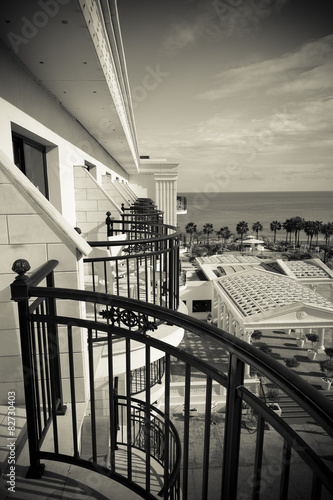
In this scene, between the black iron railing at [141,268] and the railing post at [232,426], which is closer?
the railing post at [232,426]

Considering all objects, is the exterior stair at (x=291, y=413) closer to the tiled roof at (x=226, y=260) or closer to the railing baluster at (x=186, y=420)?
the railing baluster at (x=186, y=420)

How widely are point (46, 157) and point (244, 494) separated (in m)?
9.22

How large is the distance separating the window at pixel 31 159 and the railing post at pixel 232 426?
419 cm

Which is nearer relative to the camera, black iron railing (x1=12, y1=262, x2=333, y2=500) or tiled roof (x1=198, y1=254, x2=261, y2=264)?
black iron railing (x1=12, y1=262, x2=333, y2=500)

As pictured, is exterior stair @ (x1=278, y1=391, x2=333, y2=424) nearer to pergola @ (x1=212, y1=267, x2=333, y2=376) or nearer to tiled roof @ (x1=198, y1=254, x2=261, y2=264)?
pergola @ (x1=212, y1=267, x2=333, y2=376)

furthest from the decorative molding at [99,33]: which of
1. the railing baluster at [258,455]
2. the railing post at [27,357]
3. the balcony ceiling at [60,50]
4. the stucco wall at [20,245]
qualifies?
the railing baluster at [258,455]

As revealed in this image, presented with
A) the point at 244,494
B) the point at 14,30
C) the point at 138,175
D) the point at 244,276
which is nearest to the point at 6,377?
the point at 14,30

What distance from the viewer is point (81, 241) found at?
2.60 m

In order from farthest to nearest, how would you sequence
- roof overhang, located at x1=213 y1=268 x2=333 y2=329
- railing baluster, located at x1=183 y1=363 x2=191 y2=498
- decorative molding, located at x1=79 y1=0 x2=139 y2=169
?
1. roof overhang, located at x1=213 y1=268 x2=333 y2=329
2. decorative molding, located at x1=79 y1=0 x2=139 y2=169
3. railing baluster, located at x1=183 y1=363 x2=191 y2=498

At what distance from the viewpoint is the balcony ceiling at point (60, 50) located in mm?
2600

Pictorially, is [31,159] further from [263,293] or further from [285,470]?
[263,293]

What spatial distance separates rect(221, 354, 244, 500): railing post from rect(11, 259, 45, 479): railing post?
1222 millimetres

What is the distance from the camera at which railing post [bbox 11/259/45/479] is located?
1.75 m

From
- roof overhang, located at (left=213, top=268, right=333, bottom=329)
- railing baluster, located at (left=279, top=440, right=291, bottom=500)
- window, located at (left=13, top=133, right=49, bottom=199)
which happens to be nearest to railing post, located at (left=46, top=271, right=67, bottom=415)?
railing baluster, located at (left=279, top=440, right=291, bottom=500)
